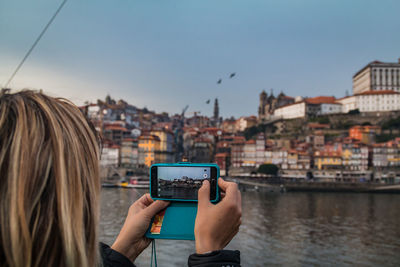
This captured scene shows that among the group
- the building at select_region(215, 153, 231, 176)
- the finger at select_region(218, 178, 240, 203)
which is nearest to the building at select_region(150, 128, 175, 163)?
the building at select_region(215, 153, 231, 176)

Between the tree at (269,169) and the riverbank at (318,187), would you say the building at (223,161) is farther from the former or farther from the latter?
the riverbank at (318,187)

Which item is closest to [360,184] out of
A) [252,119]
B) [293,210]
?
[293,210]

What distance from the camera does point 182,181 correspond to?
47.0 inches

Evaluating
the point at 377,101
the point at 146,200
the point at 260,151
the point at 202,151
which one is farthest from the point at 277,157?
the point at 146,200

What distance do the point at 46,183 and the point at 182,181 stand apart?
56cm

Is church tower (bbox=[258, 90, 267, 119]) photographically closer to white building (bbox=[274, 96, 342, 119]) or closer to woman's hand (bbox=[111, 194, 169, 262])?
white building (bbox=[274, 96, 342, 119])

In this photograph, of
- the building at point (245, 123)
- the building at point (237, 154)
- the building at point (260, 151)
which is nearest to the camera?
the building at point (260, 151)

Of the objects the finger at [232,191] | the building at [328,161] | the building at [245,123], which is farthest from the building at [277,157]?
the finger at [232,191]

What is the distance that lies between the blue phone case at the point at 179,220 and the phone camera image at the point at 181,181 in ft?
0.06

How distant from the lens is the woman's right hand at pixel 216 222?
907mm

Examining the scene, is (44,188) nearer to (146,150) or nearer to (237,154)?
(146,150)

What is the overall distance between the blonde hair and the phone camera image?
0.45m

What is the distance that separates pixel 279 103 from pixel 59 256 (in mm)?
85092

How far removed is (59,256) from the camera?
2.17 ft
